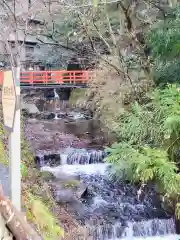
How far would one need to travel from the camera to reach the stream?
789cm

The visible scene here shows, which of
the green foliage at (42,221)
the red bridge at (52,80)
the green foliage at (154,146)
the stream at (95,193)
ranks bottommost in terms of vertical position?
the stream at (95,193)

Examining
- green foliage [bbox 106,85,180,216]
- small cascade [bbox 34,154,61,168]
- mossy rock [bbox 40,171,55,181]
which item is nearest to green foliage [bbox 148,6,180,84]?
green foliage [bbox 106,85,180,216]

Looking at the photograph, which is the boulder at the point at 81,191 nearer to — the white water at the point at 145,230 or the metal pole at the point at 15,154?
the white water at the point at 145,230

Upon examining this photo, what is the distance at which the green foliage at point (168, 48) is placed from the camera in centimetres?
786

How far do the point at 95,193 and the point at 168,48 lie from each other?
419 cm

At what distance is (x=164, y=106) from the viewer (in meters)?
6.83

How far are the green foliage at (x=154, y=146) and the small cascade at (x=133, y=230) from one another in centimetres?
97

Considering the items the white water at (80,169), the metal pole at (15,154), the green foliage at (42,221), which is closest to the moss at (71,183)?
Result: the white water at (80,169)

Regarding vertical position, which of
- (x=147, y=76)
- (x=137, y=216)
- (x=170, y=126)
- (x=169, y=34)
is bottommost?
(x=137, y=216)

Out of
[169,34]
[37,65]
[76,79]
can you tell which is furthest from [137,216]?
[37,65]

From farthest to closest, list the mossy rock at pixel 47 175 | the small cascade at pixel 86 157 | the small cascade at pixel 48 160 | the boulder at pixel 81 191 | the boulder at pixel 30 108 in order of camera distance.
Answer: the boulder at pixel 30 108 < the small cascade at pixel 86 157 < the small cascade at pixel 48 160 < the mossy rock at pixel 47 175 < the boulder at pixel 81 191

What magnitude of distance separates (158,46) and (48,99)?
583 inches

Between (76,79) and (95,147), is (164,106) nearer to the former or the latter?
(95,147)

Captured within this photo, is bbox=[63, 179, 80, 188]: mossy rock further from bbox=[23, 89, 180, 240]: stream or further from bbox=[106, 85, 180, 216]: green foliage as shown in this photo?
bbox=[106, 85, 180, 216]: green foliage
